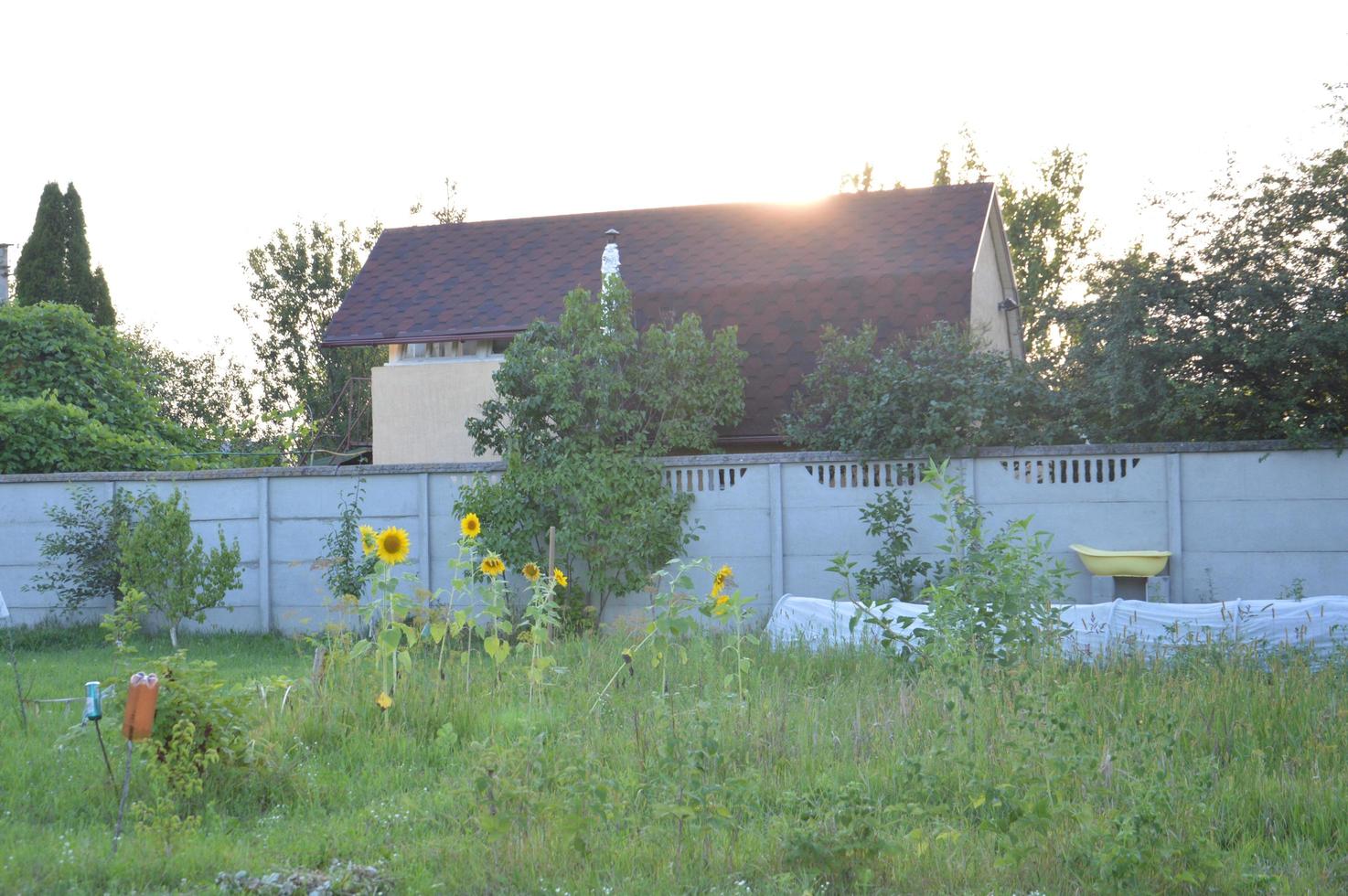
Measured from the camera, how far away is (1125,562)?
31.6 feet

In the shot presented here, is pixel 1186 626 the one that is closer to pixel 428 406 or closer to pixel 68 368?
pixel 428 406

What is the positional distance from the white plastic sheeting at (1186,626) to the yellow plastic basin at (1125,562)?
1226 millimetres

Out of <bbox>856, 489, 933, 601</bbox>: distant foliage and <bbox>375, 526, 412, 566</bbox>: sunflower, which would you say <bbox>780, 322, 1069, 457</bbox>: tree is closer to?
<bbox>856, 489, 933, 601</bbox>: distant foliage

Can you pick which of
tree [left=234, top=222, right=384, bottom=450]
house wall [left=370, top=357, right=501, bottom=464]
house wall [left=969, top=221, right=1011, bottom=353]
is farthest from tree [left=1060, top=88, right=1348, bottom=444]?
tree [left=234, top=222, right=384, bottom=450]

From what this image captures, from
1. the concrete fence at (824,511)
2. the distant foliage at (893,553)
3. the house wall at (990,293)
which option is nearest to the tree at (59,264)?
the concrete fence at (824,511)

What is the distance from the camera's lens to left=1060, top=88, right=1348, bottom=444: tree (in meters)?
9.38

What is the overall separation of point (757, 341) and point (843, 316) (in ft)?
3.60

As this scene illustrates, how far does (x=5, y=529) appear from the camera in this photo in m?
12.4

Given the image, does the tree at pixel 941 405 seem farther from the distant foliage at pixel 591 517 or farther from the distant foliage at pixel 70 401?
the distant foliage at pixel 70 401

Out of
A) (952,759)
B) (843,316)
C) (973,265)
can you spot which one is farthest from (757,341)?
(952,759)

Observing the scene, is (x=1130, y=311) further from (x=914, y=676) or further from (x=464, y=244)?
(x=464, y=244)

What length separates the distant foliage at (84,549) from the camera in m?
12.0

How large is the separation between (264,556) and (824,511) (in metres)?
5.63

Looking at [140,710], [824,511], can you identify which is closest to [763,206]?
[824,511]
